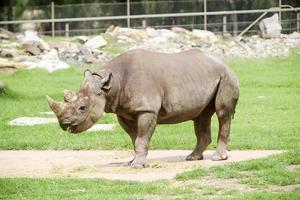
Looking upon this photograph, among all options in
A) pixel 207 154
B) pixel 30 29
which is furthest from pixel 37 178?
pixel 30 29

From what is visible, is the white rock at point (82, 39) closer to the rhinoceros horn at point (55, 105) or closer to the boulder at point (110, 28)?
the boulder at point (110, 28)

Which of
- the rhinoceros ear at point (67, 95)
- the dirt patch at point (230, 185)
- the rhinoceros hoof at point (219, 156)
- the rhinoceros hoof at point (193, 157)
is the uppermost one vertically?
the rhinoceros ear at point (67, 95)

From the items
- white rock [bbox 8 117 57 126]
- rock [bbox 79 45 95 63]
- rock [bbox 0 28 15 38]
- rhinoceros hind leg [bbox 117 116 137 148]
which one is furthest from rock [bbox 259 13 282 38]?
rhinoceros hind leg [bbox 117 116 137 148]

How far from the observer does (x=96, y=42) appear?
36.9m

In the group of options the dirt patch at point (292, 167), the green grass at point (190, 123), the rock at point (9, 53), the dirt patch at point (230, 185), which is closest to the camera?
the dirt patch at point (230, 185)

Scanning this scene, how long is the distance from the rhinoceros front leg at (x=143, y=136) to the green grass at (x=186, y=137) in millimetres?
1525

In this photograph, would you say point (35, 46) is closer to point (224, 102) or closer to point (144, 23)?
point (144, 23)

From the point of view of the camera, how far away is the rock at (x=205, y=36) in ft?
123

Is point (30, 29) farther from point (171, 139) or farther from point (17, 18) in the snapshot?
point (171, 139)

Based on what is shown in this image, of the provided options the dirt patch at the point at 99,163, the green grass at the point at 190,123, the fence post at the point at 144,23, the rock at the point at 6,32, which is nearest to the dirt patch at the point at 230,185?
the dirt patch at the point at 99,163

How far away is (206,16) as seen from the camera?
40469mm

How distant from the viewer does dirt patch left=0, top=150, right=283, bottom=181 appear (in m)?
12.2

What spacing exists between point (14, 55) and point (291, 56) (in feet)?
36.0

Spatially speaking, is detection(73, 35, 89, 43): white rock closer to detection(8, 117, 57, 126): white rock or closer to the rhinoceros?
detection(8, 117, 57, 126): white rock
